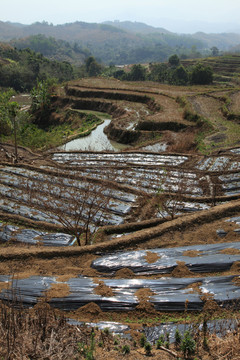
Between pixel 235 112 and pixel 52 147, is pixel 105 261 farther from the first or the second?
pixel 235 112

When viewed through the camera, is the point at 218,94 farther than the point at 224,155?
Yes

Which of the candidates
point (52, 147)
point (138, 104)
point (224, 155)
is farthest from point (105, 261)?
point (138, 104)

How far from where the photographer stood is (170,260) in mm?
5965

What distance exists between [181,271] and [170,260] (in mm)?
369

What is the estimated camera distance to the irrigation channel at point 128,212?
16.6 ft

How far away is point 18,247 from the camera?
7.31 meters

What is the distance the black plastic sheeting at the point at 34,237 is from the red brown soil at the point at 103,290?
7.93 feet

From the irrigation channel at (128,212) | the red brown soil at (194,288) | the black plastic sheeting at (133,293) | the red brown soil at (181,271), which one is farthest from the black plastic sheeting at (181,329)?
the red brown soil at (181,271)

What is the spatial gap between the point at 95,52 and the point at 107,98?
490 ft

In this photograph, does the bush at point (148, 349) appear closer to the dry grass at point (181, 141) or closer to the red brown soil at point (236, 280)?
the red brown soil at point (236, 280)

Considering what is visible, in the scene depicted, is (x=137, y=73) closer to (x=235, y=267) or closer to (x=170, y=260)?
(x=170, y=260)

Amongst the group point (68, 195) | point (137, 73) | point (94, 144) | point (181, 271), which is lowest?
point (181, 271)

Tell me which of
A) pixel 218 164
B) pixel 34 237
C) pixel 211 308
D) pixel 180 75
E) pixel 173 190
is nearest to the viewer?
pixel 211 308

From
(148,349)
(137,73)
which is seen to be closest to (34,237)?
(148,349)
